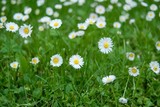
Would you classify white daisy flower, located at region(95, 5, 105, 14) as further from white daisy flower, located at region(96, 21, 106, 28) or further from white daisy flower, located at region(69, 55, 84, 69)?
white daisy flower, located at region(69, 55, 84, 69)

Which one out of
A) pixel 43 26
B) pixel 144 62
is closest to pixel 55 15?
pixel 43 26

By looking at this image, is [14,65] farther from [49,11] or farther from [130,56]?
[49,11]

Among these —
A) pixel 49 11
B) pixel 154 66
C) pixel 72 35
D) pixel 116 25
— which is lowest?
pixel 154 66

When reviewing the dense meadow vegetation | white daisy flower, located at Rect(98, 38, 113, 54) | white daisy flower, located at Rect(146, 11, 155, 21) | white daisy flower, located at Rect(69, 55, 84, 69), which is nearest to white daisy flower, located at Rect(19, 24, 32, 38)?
the dense meadow vegetation

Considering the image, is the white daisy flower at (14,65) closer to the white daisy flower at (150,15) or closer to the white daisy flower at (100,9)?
the white daisy flower at (100,9)

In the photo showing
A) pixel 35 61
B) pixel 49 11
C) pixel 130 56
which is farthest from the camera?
pixel 49 11

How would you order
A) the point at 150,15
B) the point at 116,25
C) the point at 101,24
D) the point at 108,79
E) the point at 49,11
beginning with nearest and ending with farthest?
1. the point at 108,79
2. the point at 101,24
3. the point at 116,25
4. the point at 150,15
5. the point at 49,11

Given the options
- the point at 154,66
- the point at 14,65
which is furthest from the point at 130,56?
the point at 14,65

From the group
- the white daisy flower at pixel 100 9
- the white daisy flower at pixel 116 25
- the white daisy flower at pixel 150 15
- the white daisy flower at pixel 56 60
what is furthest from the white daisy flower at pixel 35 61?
the white daisy flower at pixel 150 15
